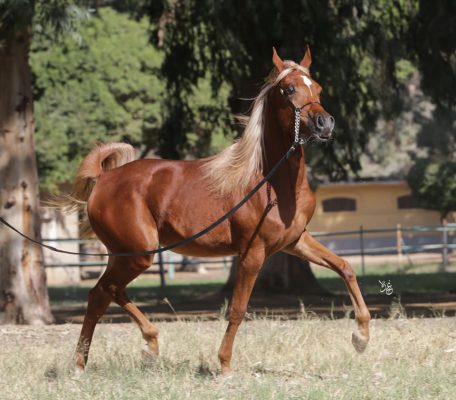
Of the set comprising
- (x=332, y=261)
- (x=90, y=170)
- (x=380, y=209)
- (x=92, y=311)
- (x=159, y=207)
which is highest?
(x=90, y=170)

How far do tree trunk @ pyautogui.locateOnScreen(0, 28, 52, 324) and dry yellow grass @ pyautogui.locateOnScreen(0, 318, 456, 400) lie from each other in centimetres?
304

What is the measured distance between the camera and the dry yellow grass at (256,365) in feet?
22.1

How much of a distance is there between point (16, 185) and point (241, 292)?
7.06 meters

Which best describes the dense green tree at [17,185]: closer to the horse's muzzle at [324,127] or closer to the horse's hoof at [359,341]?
the horse's hoof at [359,341]

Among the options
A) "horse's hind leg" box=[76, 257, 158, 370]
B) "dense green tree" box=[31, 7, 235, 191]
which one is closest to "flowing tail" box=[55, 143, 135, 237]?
"horse's hind leg" box=[76, 257, 158, 370]

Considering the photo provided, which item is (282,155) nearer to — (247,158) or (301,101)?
(247,158)

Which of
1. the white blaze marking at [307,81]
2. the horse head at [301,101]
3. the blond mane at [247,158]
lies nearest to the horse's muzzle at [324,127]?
the horse head at [301,101]

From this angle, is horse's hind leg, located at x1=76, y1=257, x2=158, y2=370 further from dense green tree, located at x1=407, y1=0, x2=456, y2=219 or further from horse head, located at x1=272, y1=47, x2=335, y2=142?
dense green tree, located at x1=407, y1=0, x2=456, y2=219

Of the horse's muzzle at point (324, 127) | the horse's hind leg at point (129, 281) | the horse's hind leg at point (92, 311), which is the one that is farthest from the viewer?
the horse's hind leg at point (92, 311)

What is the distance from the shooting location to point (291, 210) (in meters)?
7.55

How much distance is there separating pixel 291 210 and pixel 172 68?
1217 cm

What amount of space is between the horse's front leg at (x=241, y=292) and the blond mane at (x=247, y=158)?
0.57 m

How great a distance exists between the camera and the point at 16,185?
13.8m

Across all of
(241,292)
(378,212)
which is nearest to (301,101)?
(241,292)
